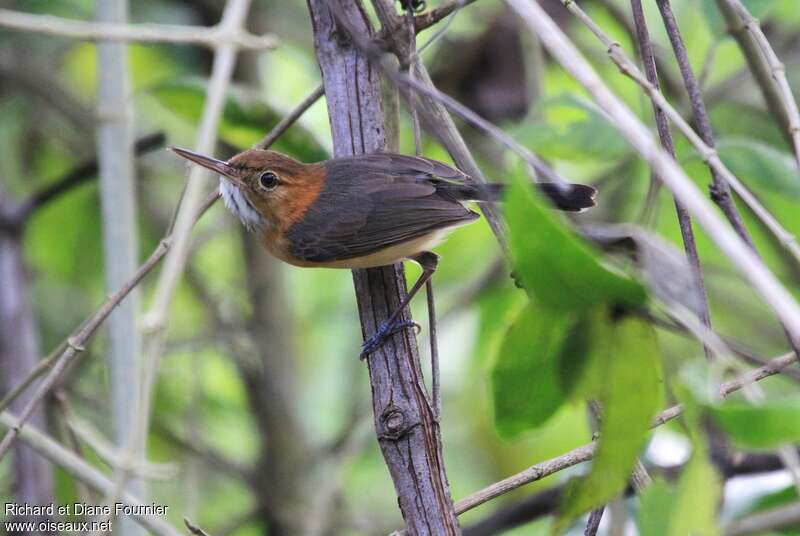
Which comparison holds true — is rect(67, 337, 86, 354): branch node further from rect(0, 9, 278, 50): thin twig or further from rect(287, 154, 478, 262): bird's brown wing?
rect(287, 154, 478, 262): bird's brown wing

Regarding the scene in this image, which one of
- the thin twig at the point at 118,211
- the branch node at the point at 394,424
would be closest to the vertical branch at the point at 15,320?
the thin twig at the point at 118,211

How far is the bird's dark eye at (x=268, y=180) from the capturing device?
376 cm

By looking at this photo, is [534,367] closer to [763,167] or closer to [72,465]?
[72,465]

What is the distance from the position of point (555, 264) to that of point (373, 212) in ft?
7.32

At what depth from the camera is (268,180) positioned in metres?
3.78

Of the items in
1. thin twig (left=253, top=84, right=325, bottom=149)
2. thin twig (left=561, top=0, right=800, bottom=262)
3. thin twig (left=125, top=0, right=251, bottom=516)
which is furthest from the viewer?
thin twig (left=253, top=84, right=325, bottom=149)

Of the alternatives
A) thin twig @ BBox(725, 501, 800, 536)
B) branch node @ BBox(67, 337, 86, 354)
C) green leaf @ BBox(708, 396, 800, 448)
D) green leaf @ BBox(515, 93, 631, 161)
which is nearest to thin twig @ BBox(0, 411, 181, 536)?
branch node @ BBox(67, 337, 86, 354)

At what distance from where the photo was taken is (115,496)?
159 centimetres

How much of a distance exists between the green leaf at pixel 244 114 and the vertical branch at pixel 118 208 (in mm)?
254

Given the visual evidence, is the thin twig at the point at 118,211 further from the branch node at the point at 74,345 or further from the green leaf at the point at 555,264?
the green leaf at the point at 555,264

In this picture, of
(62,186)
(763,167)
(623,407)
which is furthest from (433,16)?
(62,186)

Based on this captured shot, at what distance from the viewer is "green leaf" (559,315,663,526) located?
4.66ft

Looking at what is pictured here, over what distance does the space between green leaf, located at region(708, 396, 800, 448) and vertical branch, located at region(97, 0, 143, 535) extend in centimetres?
183

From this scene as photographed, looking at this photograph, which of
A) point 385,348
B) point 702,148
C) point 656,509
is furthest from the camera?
point 385,348
